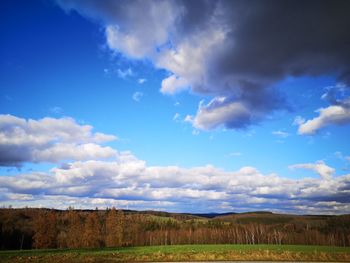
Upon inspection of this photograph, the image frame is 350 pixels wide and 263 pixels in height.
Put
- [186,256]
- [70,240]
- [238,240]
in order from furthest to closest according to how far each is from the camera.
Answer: [238,240], [70,240], [186,256]

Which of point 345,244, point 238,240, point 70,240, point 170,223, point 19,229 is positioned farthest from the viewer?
point 170,223

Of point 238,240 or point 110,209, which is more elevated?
point 110,209

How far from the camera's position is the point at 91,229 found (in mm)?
135375

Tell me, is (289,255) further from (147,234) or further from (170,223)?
(170,223)

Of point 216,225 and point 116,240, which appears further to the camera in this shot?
point 216,225

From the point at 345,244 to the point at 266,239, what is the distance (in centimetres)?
3168

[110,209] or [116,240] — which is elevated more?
[110,209]

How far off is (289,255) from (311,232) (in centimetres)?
10610

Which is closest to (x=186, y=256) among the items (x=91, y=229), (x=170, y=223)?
(x=91, y=229)

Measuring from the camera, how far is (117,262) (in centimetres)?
4212

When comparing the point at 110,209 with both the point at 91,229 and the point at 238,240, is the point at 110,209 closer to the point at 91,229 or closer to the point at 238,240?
the point at 91,229

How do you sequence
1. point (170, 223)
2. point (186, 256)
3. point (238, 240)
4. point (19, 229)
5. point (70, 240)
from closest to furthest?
point (186, 256) < point (19, 229) < point (70, 240) < point (238, 240) < point (170, 223)

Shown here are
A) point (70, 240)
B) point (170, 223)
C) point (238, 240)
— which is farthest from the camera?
point (170, 223)

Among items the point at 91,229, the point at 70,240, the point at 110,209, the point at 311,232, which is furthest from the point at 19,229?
the point at 311,232
